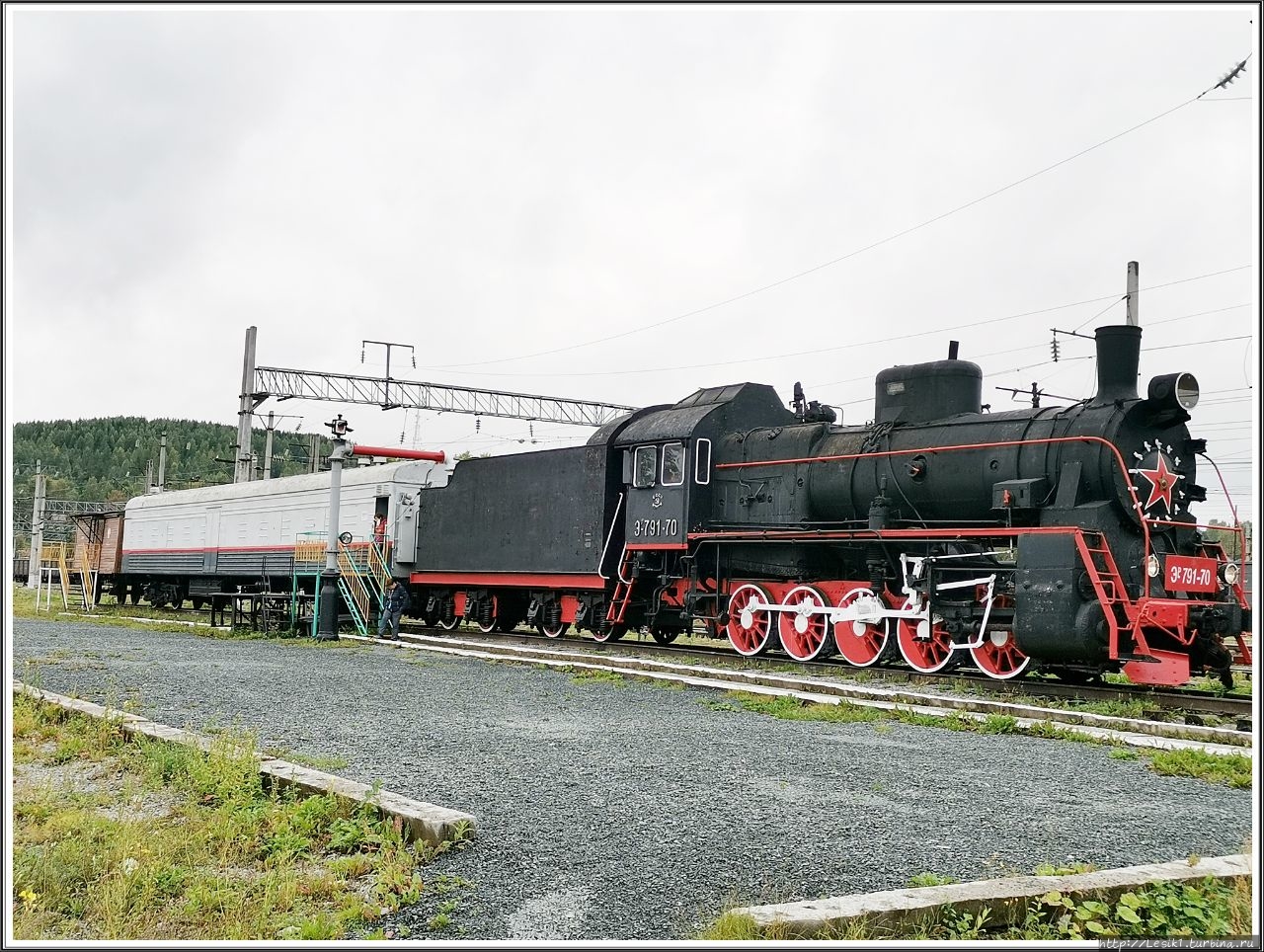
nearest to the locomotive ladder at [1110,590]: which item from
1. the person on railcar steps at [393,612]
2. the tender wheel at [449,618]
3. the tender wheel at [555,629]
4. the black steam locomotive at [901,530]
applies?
the black steam locomotive at [901,530]

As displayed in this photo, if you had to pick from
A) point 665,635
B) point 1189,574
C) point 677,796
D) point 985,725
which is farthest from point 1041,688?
point 665,635

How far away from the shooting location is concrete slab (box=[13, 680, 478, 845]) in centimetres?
492

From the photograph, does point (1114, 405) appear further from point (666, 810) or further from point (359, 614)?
point (359, 614)

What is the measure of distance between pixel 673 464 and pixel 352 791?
11759 mm

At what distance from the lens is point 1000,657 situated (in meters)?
12.6

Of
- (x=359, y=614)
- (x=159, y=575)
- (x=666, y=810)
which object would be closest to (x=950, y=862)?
(x=666, y=810)

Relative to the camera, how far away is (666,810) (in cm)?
565

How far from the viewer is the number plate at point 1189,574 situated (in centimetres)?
1155

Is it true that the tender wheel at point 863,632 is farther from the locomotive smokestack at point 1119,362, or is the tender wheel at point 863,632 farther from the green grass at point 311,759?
the green grass at point 311,759

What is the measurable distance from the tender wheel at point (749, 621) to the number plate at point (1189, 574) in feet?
18.2

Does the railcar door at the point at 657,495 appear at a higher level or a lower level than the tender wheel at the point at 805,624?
higher

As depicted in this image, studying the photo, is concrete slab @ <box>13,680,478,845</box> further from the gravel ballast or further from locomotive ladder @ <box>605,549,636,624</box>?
locomotive ladder @ <box>605,549,636,624</box>

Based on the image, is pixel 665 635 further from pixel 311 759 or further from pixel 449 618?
pixel 311 759

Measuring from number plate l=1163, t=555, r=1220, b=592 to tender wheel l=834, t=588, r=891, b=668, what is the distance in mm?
3470
